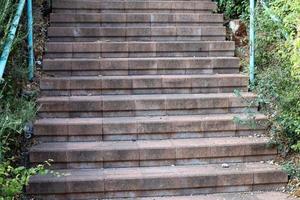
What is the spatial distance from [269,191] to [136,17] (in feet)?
10.3

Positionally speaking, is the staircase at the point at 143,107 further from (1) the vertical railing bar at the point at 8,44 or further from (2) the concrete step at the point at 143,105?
(1) the vertical railing bar at the point at 8,44

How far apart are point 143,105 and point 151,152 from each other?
0.74 metres

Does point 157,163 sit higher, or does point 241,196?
point 157,163

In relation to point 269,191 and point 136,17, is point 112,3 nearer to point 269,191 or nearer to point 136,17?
point 136,17

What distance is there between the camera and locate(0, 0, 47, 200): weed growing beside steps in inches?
127

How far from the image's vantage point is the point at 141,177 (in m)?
4.10

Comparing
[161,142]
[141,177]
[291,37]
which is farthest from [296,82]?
[141,177]

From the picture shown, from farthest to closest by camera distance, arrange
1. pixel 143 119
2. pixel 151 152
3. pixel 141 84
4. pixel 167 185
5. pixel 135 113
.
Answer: pixel 141 84
pixel 135 113
pixel 143 119
pixel 151 152
pixel 167 185

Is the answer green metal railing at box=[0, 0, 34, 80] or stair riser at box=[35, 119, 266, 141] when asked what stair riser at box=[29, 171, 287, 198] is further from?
green metal railing at box=[0, 0, 34, 80]

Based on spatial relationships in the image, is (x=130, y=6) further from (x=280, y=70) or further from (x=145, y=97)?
(x=280, y=70)

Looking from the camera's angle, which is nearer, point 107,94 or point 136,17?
point 107,94

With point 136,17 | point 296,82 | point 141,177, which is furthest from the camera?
point 136,17

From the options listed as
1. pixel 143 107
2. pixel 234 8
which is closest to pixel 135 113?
pixel 143 107

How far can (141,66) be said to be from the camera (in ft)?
18.2
